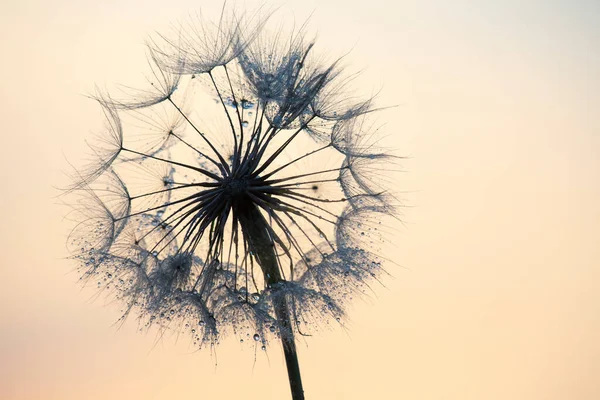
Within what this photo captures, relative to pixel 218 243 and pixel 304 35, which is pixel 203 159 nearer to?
pixel 218 243

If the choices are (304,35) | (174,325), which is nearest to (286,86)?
(304,35)

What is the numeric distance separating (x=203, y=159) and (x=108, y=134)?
3.32 feet

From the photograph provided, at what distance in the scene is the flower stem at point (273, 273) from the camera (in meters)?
7.22

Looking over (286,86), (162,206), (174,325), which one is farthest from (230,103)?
(174,325)

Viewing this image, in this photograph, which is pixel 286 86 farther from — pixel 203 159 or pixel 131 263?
pixel 131 263

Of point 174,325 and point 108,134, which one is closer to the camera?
point 174,325

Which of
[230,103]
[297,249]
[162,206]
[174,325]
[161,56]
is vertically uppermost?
[161,56]

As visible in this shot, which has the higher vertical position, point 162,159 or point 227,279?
point 162,159

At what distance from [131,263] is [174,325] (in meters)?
0.96

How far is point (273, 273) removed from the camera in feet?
24.3

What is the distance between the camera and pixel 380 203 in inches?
319

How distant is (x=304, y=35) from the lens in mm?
7785

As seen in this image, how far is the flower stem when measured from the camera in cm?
722

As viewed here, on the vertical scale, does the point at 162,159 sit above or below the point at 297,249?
above
